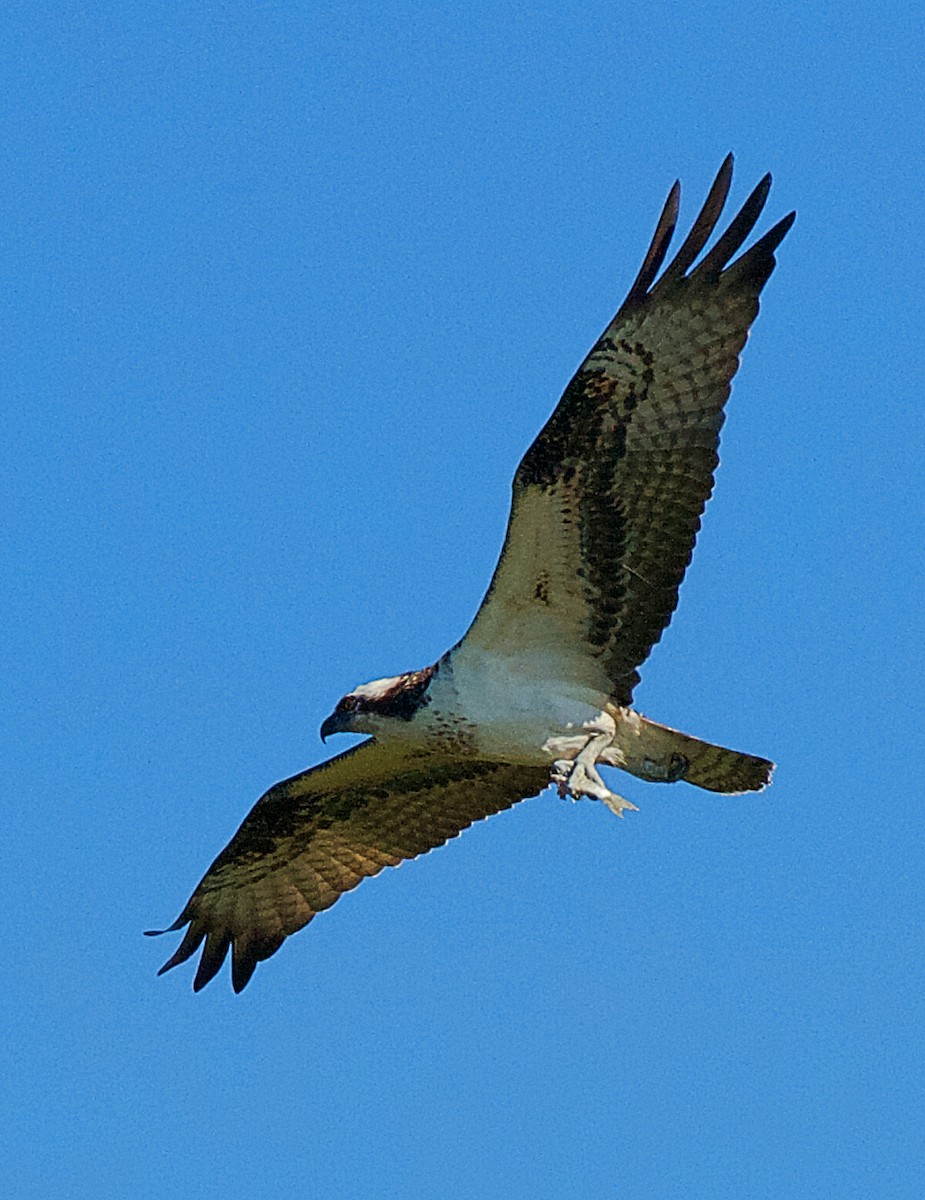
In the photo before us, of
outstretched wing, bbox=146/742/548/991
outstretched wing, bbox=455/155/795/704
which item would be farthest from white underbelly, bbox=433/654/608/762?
outstretched wing, bbox=146/742/548/991

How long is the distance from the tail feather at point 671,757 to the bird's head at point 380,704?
955 mm

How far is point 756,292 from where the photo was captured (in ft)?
31.3

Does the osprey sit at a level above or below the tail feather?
above

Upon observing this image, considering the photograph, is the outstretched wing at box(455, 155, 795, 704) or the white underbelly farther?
the white underbelly

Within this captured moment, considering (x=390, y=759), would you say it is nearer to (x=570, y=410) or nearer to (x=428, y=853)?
(x=428, y=853)

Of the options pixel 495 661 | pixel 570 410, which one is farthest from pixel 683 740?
pixel 570 410

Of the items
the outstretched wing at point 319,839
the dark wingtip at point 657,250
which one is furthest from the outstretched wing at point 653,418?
the outstretched wing at point 319,839

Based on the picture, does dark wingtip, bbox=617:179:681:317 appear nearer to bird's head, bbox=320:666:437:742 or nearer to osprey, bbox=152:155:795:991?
osprey, bbox=152:155:795:991

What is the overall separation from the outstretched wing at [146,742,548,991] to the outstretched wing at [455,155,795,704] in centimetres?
202

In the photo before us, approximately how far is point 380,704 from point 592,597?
47.4 inches

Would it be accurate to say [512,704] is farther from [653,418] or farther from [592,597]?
[653,418]

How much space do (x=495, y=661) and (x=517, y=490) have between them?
996 mm

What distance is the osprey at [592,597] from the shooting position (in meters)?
9.55

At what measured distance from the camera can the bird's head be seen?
403 inches
